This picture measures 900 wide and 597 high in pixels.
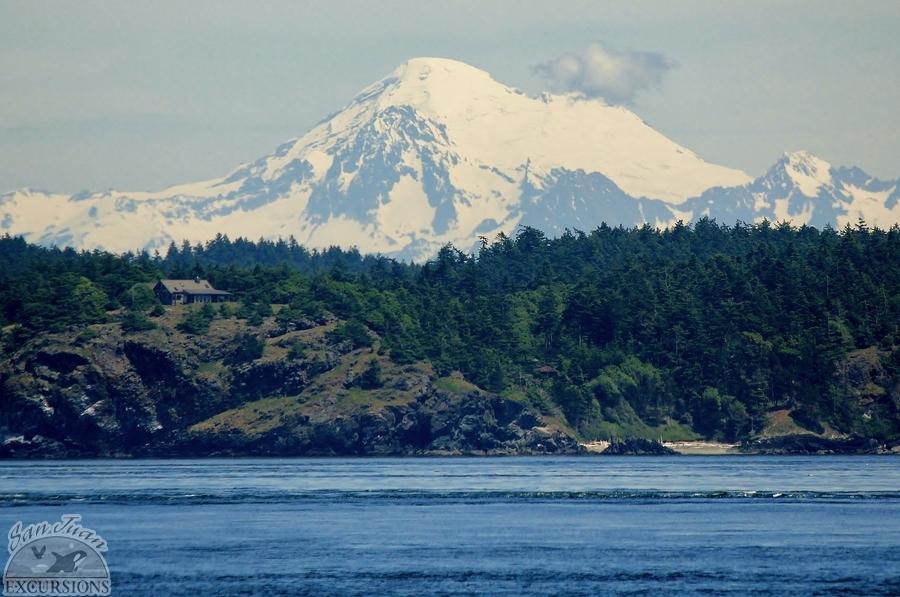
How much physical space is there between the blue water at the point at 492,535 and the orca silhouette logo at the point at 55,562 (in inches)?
74.8

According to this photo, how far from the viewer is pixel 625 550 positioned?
117 meters

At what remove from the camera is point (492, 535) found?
421 feet

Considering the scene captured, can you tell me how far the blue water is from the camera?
10219cm

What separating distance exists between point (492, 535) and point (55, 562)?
36.2 meters

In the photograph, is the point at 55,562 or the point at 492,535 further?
the point at 492,535

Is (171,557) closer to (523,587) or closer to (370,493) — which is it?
(523,587)

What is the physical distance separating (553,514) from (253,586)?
50443mm

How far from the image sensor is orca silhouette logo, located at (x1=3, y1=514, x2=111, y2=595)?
9875 centimetres

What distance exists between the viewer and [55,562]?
108m

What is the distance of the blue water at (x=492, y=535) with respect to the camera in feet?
335

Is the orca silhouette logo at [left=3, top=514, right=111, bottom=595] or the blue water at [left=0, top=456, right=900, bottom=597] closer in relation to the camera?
the orca silhouette logo at [left=3, top=514, right=111, bottom=595]

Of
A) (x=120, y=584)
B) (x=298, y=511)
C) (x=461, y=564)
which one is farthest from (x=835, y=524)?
(x=120, y=584)

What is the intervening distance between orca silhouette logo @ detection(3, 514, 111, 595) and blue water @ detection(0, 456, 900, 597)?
74.8 inches

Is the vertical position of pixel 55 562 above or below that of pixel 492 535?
above
